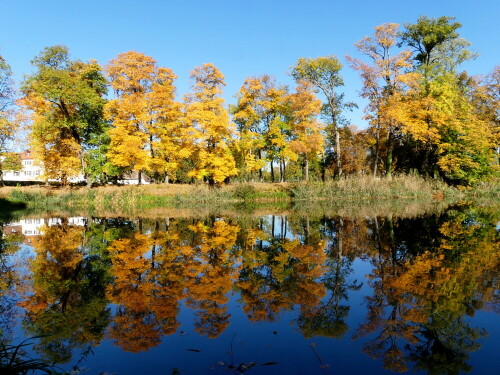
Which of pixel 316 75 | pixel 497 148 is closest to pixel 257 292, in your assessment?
pixel 316 75

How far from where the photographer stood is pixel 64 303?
6105 millimetres

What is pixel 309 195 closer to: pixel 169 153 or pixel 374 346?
pixel 169 153

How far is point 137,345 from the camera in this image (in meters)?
4.54

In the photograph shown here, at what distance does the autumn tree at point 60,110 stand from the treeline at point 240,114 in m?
0.10

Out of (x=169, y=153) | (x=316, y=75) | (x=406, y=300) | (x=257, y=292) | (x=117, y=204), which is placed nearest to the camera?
(x=406, y=300)

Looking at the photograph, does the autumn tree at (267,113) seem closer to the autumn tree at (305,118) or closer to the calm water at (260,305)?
the autumn tree at (305,118)

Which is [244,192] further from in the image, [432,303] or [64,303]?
[432,303]

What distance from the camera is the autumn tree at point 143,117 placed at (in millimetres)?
30125

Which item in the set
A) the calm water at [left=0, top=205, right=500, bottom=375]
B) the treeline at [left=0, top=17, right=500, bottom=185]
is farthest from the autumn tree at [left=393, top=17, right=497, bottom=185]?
the calm water at [left=0, top=205, right=500, bottom=375]

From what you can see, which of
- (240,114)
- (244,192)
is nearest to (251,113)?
(240,114)

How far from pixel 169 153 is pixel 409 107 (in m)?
21.6

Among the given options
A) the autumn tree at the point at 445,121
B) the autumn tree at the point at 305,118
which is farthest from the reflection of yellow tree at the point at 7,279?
the autumn tree at the point at 445,121

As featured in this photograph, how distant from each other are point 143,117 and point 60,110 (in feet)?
32.7

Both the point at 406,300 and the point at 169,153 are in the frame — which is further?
the point at 169,153
